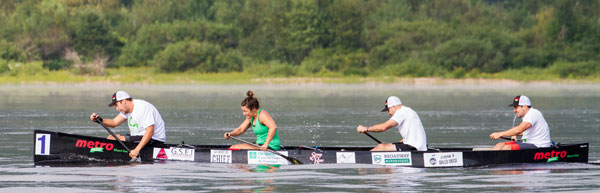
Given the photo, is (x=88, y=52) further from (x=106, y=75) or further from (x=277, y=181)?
(x=277, y=181)

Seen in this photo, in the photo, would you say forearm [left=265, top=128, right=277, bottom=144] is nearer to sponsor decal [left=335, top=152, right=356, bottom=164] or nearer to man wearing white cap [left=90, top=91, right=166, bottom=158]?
sponsor decal [left=335, top=152, right=356, bottom=164]

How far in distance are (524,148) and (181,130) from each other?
12101 millimetres

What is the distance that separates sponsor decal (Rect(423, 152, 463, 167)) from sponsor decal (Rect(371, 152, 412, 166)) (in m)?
0.30

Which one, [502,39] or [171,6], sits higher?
[171,6]

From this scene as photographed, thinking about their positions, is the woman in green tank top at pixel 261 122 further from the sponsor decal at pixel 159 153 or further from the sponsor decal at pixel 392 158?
the sponsor decal at pixel 392 158

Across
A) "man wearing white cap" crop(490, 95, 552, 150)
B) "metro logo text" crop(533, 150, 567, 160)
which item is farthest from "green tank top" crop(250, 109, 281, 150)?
"metro logo text" crop(533, 150, 567, 160)

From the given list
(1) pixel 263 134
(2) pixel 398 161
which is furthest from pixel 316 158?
(2) pixel 398 161

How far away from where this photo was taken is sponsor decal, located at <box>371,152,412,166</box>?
60.1 ft

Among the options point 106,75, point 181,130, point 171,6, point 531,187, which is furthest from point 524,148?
point 171,6

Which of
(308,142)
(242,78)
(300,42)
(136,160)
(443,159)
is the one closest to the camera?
(443,159)

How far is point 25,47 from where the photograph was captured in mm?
80438

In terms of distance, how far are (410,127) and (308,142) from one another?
6.30 metres

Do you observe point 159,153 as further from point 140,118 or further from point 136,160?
point 140,118

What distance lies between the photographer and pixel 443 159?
1827cm
